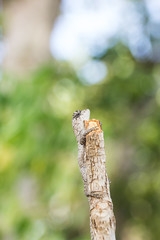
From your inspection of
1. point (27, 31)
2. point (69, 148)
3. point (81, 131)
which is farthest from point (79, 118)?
point (27, 31)

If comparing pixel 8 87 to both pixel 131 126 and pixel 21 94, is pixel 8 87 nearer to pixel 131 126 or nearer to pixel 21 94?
pixel 21 94

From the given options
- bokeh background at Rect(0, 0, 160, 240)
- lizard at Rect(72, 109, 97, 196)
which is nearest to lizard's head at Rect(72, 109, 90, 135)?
lizard at Rect(72, 109, 97, 196)

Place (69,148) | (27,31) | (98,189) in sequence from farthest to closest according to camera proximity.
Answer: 1. (27,31)
2. (69,148)
3. (98,189)

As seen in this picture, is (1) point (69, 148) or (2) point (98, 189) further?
(1) point (69, 148)

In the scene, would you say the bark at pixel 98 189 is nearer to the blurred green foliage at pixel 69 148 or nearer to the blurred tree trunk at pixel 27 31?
the blurred green foliage at pixel 69 148

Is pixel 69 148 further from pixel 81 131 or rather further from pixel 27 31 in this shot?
pixel 81 131

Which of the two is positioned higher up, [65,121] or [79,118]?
[65,121]
